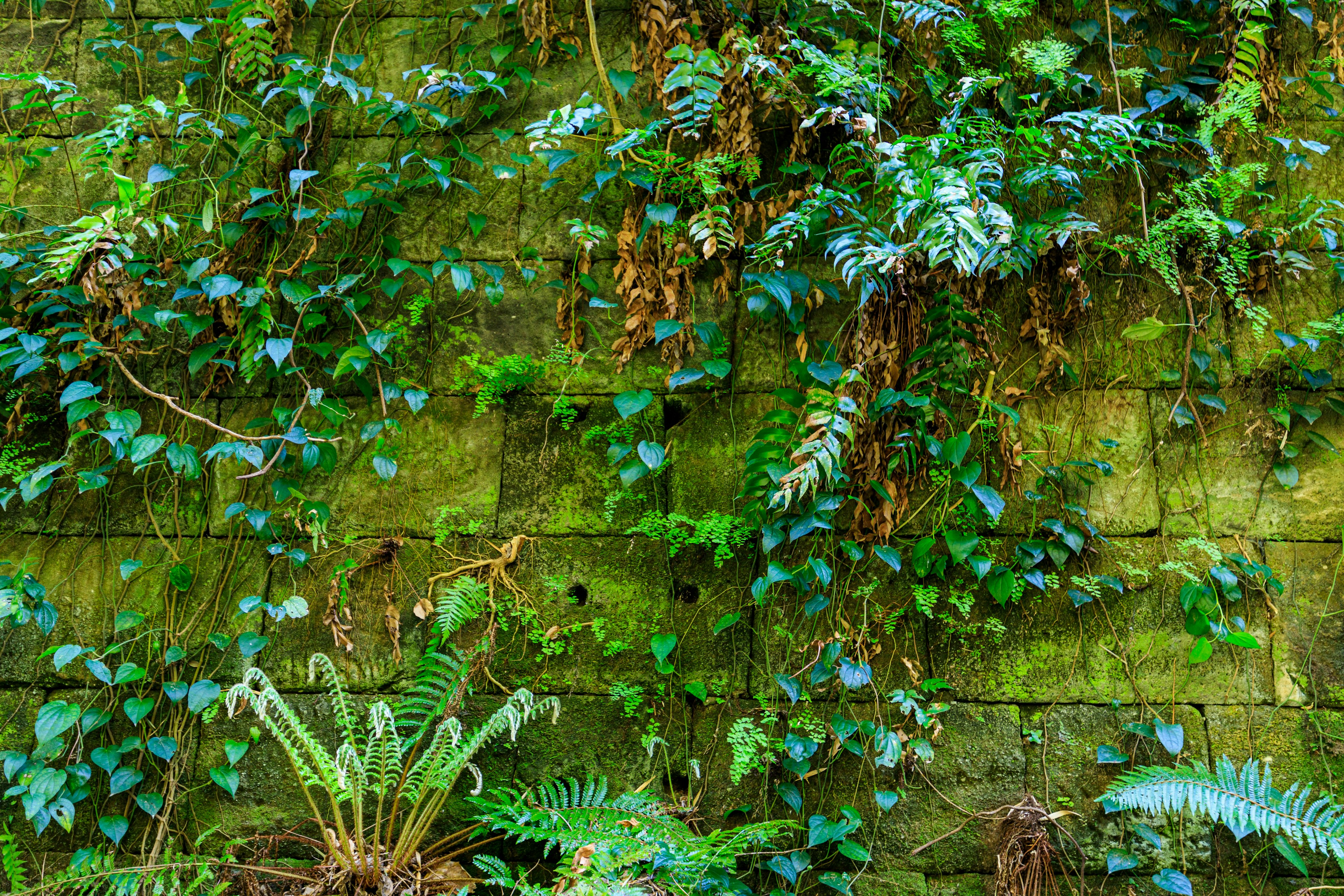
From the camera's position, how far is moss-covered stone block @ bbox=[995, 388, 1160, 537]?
7.75 feet

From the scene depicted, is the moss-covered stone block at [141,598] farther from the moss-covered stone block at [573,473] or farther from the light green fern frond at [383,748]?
the moss-covered stone block at [573,473]

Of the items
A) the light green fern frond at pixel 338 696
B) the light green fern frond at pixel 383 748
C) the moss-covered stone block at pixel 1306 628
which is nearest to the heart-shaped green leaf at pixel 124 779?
the light green fern frond at pixel 338 696

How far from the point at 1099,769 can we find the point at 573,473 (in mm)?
1736

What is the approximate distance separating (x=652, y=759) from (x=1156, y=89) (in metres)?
2.52

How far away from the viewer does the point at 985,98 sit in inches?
98.2

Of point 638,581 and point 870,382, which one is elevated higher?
point 870,382

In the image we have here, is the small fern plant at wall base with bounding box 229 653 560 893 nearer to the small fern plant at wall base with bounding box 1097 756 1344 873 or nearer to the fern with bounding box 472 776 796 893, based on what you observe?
the fern with bounding box 472 776 796 893

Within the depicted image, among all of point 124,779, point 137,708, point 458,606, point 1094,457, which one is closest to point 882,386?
point 1094,457

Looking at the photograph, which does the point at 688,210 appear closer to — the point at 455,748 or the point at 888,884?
the point at 455,748

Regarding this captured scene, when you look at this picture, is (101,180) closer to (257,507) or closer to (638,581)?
(257,507)

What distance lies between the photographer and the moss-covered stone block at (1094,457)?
2361 millimetres

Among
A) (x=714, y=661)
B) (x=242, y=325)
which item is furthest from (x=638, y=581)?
(x=242, y=325)

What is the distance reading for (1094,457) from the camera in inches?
94.4

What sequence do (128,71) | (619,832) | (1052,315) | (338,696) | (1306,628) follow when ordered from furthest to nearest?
(128,71), (1052,315), (1306,628), (338,696), (619,832)
